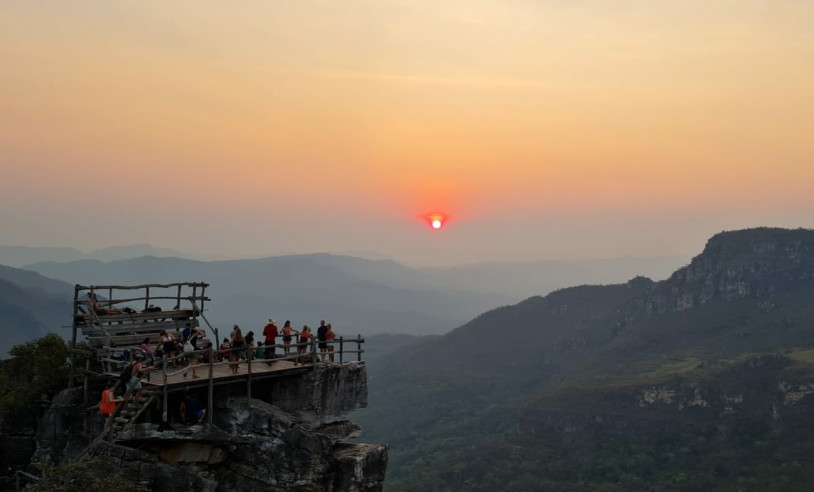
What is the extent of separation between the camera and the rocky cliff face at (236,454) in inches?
1011

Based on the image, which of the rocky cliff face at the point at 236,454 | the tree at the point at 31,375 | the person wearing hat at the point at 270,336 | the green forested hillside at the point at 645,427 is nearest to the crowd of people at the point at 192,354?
the person wearing hat at the point at 270,336

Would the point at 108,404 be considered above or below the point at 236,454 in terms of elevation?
above

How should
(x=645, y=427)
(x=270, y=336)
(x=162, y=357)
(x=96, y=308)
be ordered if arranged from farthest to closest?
1. (x=645, y=427)
2. (x=270, y=336)
3. (x=96, y=308)
4. (x=162, y=357)

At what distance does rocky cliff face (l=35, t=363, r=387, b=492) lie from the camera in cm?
2569

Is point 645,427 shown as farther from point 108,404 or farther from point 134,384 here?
point 108,404

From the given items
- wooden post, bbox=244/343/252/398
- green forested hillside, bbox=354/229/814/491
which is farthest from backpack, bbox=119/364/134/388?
green forested hillside, bbox=354/229/814/491

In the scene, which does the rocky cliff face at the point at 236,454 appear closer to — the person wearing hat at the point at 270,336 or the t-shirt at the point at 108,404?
the t-shirt at the point at 108,404

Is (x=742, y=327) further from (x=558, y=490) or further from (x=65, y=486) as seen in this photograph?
(x=65, y=486)

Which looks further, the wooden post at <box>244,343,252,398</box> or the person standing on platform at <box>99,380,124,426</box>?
the wooden post at <box>244,343,252,398</box>

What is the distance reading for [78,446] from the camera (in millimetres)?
30031

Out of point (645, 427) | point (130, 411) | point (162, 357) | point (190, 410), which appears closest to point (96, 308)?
point (162, 357)

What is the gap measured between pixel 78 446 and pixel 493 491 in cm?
10316

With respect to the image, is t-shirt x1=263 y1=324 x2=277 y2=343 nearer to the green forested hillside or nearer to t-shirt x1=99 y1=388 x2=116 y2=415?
t-shirt x1=99 y1=388 x2=116 y2=415

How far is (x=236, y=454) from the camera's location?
27.3 meters
